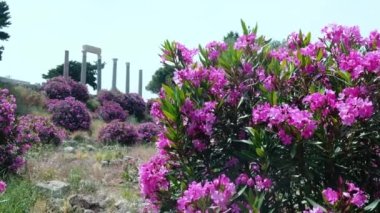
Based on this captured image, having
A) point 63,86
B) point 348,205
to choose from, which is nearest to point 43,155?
point 348,205

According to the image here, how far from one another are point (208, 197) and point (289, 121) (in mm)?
513

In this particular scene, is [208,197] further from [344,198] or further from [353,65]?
[353,65]

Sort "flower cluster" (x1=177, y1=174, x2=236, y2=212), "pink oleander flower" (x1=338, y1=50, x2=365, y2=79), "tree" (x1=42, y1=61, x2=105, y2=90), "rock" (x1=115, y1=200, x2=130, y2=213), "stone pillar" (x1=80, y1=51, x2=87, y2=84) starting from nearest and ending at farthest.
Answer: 1. "flower cluster" (x1=177, y1=174, x2=236, y2=212)
2. "pink oleander flower" (x1=338, y1=50, x2=365, y2=79)
3. "rock" (x1=115, y1=200, x2=130, y2=213)
4. "stone pillar" (x1=80, y1=51, x2=87, y2=84)
5. "tree" (x1=42, y1=61, x2=105, y2=90)

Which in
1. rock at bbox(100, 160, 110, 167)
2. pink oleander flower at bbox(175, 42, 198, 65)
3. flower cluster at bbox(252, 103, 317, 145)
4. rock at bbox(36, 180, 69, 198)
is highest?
pink oleander flower at bbox(175, 42, 198, 65)

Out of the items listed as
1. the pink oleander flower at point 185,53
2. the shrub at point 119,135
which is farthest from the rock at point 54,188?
Answer: the shrub at point 119,135

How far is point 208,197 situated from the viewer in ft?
8.73

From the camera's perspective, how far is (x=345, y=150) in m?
2.84

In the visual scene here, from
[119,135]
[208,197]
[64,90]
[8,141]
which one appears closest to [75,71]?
[64,90]

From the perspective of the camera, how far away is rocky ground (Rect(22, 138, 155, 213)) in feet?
23.1

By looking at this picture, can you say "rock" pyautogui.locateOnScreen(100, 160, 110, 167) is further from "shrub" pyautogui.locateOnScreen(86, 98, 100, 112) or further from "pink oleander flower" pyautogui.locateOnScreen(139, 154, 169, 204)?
"shrub" pyautogui.locateOnScreen(86, 98, 100, 112)

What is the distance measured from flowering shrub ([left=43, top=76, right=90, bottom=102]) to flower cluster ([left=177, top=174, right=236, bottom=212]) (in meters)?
20.3

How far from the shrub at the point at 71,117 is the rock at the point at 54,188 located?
9824mm

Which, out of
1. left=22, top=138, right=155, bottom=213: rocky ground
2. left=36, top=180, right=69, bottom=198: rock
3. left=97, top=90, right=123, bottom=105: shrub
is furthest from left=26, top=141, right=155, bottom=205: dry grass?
left=97, top=90, right=123, bottom=105: shrub

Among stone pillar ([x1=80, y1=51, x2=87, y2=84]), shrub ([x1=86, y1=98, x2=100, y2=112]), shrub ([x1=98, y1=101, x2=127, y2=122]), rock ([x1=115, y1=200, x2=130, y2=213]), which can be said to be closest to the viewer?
rock ([x1=115, y1=200, x2=130, y2=213])
